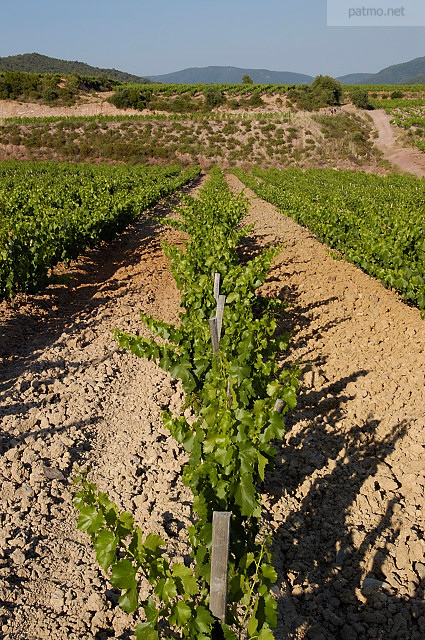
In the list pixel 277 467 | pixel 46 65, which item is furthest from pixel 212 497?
pixel 46 65

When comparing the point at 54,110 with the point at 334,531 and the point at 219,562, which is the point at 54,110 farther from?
the point at 219,562

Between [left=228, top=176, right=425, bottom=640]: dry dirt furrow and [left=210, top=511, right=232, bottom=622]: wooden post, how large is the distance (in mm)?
837

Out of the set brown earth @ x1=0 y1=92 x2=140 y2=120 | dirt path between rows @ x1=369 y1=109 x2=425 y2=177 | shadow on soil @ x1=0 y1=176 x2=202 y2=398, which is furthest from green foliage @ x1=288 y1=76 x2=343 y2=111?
shadow on soil @ x1=0 y1=176 x2=202 y2=398

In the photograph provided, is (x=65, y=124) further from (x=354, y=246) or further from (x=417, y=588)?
(x=417, y=588)

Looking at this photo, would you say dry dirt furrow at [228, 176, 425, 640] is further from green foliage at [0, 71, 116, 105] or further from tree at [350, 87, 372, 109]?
green foliage at [0, 71, 116, 105]

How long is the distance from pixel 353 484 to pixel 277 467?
655mm

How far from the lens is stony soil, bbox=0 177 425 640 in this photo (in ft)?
10.1

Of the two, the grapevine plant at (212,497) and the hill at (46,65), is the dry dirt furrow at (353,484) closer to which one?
the grapevine plant at (212,497)

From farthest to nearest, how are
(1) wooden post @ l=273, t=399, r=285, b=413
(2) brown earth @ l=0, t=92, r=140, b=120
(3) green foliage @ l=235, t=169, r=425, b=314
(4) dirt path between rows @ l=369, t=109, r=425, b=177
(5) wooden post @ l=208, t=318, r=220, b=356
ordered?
(2) brown earth @ l=0, t=92, r=140, b=120 → (4) dirt path between rows @ l=369, t=109, r=425, b=177 → (3) green foliage @ l=235, t=169, r=425, b=314 → (5) wooden post @ l=208, t=318, r=220, b=356 → (1) wooden post @ l=273, t=399, r=285, b=413

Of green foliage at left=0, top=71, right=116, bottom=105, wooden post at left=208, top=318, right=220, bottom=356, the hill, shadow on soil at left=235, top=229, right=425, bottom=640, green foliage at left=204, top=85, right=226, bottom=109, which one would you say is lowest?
shadow on soil at left=235, top=229, right=425, bottom=640

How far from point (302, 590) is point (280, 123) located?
184 ft

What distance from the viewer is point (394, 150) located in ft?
154

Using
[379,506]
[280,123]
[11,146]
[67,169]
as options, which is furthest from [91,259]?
[280,123]

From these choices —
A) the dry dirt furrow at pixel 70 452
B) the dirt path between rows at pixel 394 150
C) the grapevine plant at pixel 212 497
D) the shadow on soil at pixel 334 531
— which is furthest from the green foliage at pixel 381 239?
the dirt path between rows at pixel 394 150
